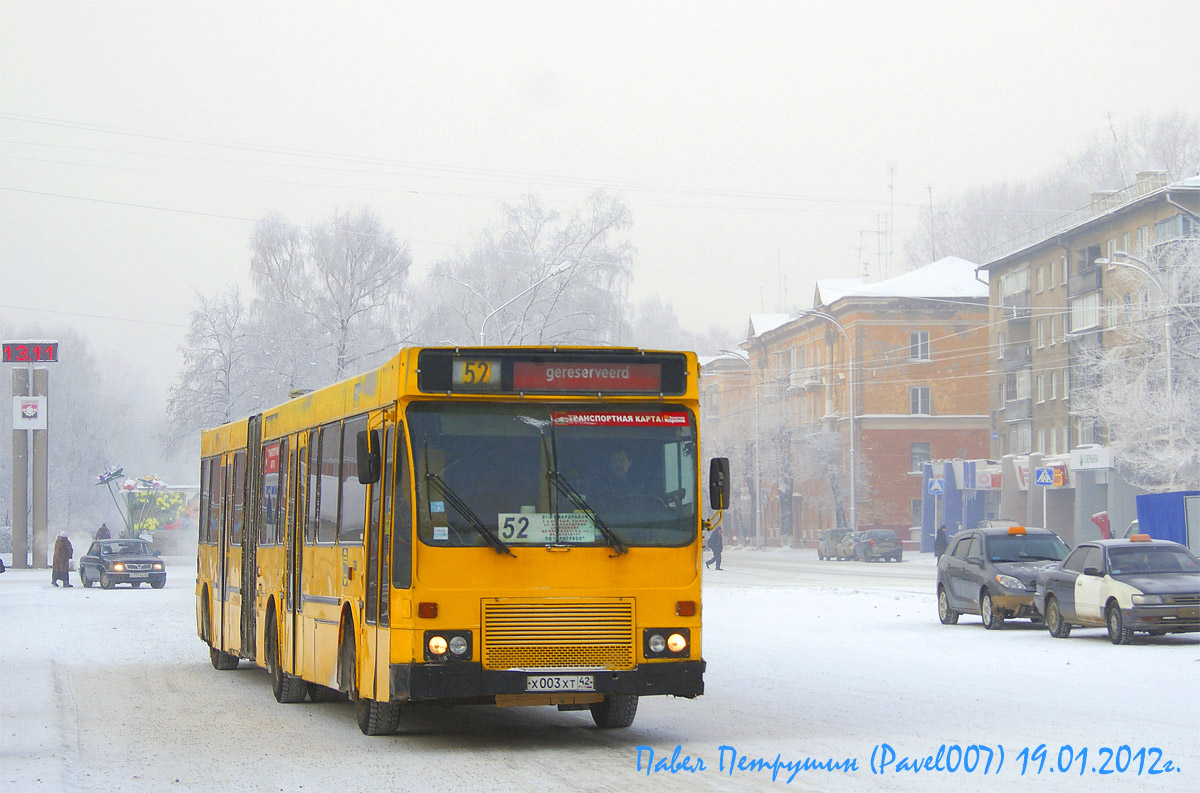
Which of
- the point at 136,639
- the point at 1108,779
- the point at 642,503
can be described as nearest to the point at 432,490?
the point at 642,503

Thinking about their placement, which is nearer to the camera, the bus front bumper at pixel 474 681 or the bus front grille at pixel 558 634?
the bus front bumper at pixel 474 681

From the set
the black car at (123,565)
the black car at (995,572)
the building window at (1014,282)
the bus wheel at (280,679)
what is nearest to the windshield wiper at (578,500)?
the bus wheel at (280,679)

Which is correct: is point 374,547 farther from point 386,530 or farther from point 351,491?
point 351,491

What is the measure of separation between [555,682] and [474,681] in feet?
1.80

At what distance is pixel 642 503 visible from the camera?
11.6 meters

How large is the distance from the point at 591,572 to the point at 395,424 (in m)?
1.74

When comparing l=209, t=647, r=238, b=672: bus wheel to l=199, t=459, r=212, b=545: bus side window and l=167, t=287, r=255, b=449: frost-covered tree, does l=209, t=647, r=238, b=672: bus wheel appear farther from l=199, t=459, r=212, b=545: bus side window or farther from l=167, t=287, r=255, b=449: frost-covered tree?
l=167, t=287, r=255, b=449: frost-covered tree

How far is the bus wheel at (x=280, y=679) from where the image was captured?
1525 centimetres

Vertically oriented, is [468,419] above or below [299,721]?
above

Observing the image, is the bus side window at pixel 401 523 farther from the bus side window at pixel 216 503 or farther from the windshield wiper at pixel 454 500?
the bus side window at pixel 216 503

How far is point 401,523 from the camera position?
11.4 m

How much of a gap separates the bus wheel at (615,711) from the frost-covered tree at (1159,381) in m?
41.8

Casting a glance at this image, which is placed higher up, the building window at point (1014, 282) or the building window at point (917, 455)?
the building window at point (1014, 282)

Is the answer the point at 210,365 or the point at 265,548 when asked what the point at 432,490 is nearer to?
the point at 265,548
